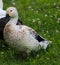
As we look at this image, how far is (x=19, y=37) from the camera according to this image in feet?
23.4

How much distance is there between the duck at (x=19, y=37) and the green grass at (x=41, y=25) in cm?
25

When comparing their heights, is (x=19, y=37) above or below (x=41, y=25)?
above

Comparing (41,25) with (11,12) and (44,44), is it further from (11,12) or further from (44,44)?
(11,12)

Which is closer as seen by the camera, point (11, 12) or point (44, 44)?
point (11, 12)

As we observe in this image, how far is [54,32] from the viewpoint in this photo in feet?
29.0

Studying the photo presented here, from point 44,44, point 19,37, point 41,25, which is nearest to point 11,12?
point 19,37

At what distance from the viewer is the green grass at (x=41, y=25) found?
24.1 ft

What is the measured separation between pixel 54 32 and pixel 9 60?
6.15 ft

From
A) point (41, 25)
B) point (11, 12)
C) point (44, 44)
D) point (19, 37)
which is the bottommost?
point (41, 25)

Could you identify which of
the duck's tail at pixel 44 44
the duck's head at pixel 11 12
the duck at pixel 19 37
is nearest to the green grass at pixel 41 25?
the duck's tail at pixel 44 44

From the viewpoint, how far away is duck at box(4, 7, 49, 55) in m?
7.13

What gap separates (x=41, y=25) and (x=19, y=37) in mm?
2275

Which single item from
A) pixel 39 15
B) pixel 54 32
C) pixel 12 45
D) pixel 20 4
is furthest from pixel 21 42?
pixel 20 4

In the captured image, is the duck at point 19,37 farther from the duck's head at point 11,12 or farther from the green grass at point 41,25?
the green grass at point 41,25
